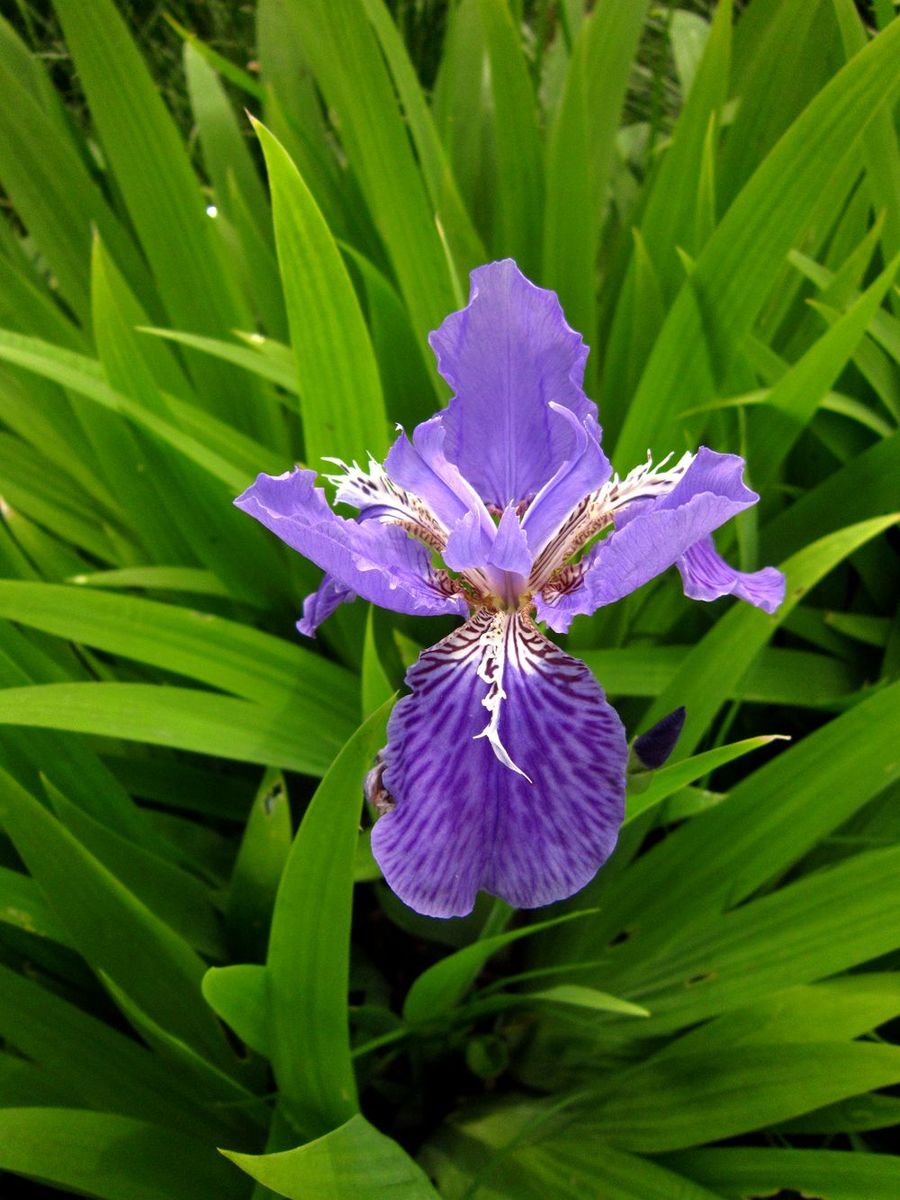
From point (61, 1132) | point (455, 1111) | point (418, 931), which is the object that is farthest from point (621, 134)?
point (61, 1132)

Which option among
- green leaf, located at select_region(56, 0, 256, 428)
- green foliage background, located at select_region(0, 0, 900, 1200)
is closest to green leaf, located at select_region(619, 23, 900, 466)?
green foliage background, located at select_region(0, 0, 900, 1200)

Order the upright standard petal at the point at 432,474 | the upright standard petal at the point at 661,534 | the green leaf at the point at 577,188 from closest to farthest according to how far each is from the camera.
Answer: the upright standard petal at the point at 661,534 → the upright standard petal at the point at 432,474 → the green leaf at the point at 577,188

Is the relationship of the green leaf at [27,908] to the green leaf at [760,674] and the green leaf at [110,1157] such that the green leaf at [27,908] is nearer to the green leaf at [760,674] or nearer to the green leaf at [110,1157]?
the green leaf at [110,1157]

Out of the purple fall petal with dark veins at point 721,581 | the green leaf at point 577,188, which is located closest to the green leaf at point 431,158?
the green leaf at point 577,188

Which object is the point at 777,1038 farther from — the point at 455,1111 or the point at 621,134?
the point at 621,134

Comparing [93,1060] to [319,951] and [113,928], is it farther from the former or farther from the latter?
[319,951]

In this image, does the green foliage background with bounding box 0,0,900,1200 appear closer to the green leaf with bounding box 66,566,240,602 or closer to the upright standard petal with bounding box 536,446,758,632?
the green leaf with bounding box 66,566,240,602
